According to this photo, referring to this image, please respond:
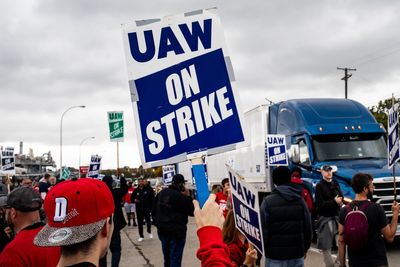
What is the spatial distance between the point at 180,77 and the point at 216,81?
8.8 inches

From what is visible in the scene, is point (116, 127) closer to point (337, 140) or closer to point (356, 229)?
point (337, 140)

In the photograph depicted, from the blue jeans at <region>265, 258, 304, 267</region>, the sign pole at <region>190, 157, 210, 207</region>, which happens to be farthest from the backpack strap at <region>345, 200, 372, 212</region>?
the sign pole at <region>190, 157, 210, 207</region>

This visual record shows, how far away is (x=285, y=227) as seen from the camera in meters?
5.31

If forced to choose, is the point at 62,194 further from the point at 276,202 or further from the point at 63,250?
the point at 276,202

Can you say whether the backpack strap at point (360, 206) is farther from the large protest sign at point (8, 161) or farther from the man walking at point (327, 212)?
the large protest sign at point (8, 161)

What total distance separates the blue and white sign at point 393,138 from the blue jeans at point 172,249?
12.5 ft

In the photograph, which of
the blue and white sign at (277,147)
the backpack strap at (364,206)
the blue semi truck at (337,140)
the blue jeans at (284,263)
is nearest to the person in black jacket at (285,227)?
the blue jeans at (284,263)

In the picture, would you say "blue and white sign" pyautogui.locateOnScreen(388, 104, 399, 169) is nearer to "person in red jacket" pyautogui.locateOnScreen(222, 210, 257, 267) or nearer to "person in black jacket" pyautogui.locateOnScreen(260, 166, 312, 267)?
"person in black jacket" pyautogui.locateOnScreen(260, 166, 312, 267)

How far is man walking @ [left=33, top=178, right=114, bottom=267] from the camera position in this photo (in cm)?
200

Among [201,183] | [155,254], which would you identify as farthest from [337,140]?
[201,183]

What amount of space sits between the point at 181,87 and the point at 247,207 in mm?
832

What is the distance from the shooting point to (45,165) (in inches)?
4274

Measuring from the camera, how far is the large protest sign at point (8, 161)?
17.5 meters

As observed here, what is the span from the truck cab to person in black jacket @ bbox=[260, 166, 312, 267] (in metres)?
6.20
